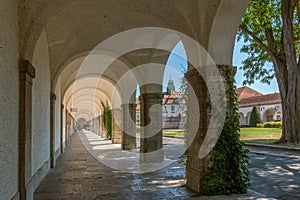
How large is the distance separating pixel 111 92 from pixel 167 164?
11291 millimetres

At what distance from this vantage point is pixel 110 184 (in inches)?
254

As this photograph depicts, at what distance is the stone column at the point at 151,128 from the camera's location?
989 centimetres

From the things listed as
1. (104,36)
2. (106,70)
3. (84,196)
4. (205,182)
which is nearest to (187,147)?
(205,182)

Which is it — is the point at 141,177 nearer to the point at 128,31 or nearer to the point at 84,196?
the point at 84,196

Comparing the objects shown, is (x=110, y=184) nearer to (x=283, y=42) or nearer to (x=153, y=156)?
(x=153, y=156)

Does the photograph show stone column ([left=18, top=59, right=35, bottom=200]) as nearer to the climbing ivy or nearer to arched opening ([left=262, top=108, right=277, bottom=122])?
the climbing ivy

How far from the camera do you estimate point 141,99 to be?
1027 cm

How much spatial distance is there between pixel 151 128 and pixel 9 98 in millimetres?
6404

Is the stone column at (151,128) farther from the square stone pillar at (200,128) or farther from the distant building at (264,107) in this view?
the distant building at (264,107)

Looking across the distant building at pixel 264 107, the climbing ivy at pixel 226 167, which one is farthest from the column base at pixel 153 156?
the distant building at pixel 264 107

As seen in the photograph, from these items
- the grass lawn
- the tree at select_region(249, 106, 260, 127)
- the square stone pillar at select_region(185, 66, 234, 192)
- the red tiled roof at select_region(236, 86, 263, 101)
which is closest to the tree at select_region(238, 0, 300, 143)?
the grass lawn

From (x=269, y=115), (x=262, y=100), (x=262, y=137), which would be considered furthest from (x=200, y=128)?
(x=269, y=115)

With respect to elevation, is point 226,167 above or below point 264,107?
below

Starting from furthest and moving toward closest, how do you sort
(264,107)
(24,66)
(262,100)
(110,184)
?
(262,100) < (264,107) < (110,184) < (24,66)
